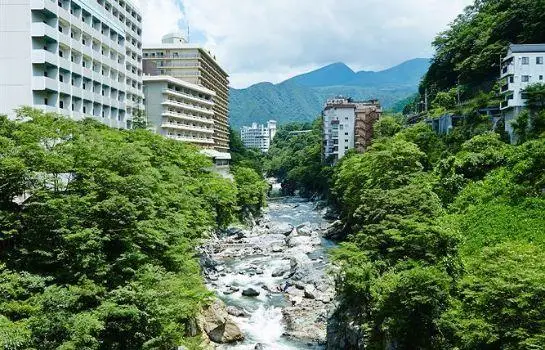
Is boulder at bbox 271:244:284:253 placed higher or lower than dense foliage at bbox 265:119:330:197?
lower

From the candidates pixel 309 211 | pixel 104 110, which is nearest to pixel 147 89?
pixel 104 110

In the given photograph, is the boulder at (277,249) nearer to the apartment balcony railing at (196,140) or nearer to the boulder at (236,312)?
the boulder at (236,312)

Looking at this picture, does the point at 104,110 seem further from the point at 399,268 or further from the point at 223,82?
the point at 223,82

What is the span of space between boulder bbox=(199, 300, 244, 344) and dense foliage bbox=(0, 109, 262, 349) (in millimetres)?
4976

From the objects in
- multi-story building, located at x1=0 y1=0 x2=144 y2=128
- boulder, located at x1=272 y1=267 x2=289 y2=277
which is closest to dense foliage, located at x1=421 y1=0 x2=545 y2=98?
boulder, located at x1=272 y1=267 x2=289 y2=277

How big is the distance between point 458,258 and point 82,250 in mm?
17310

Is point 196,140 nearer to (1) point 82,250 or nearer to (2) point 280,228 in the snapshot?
(2) point 280,228

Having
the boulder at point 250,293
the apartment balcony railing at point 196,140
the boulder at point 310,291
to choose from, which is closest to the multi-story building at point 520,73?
the boulder at point 310,291

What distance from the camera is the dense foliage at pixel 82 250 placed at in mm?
17234

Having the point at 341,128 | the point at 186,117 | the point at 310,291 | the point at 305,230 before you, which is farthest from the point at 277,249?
the point at 341,128

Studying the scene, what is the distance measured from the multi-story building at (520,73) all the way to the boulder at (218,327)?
3329cm

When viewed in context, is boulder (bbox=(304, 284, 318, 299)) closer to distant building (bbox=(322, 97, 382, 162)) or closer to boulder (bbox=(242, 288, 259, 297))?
boulder (bbox=(242, 288, 259, 297))

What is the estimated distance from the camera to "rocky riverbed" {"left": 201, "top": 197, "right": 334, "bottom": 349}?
98.8ft

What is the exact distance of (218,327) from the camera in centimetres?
2866
